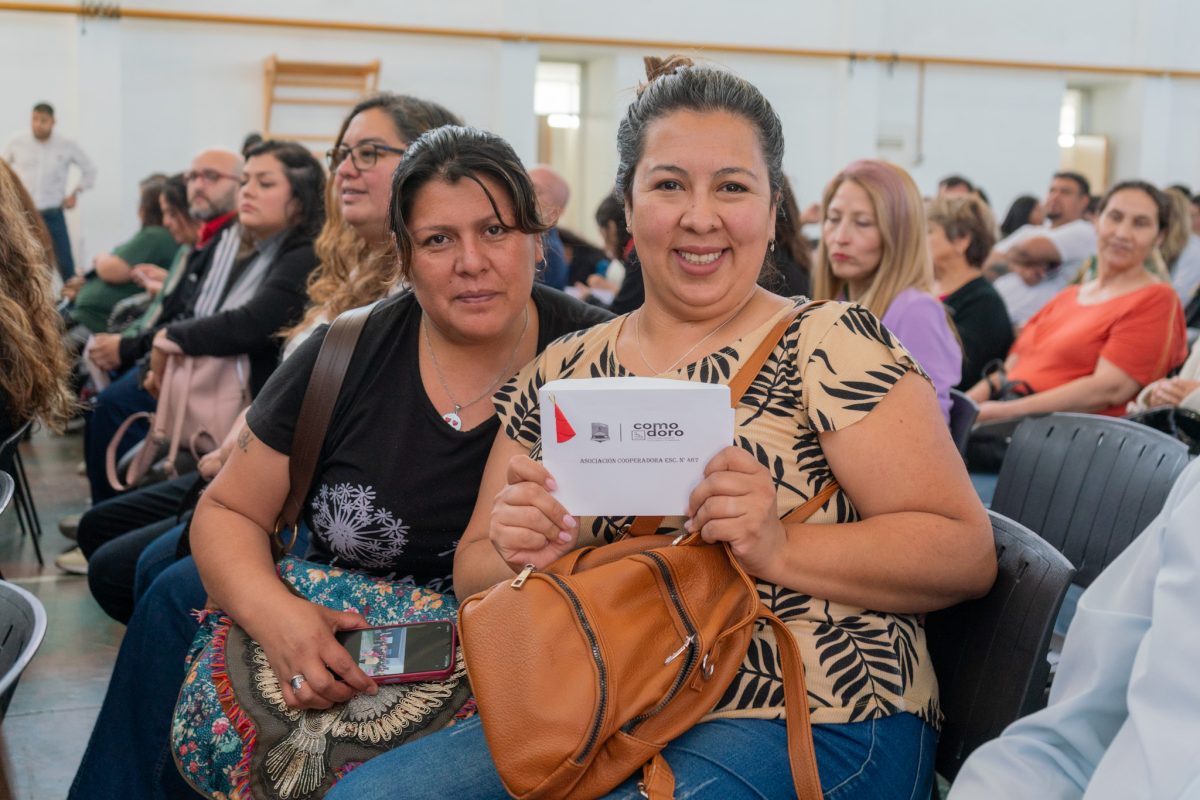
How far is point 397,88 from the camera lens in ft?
42.5

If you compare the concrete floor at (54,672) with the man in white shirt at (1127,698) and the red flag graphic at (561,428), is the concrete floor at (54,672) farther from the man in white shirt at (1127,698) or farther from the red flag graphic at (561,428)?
the man in white shirt at (1127,698)

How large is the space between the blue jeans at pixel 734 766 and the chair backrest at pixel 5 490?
2.44ft

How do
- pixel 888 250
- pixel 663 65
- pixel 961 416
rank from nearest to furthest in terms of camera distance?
A: 1. pixel 663 65
2. pixel 961 416
3. pixel 888 250

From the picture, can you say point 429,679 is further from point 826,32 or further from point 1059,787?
point 826,32

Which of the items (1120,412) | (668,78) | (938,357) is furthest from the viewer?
(1120,412)

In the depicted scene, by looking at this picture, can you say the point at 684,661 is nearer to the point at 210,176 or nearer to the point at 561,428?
the point at 561,428

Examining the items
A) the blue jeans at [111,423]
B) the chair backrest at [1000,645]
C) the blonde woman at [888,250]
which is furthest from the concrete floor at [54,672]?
the blonde woman at [888,250]

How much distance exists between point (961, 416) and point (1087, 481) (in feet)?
2.75

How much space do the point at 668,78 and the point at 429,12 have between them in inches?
458

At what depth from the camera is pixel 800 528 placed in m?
1.57

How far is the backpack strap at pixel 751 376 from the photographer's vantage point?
5.35ft

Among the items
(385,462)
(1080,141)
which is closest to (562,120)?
(1080,141)

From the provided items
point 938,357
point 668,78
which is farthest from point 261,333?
point 668,78

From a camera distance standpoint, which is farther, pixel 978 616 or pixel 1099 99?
pixel 1099 99
